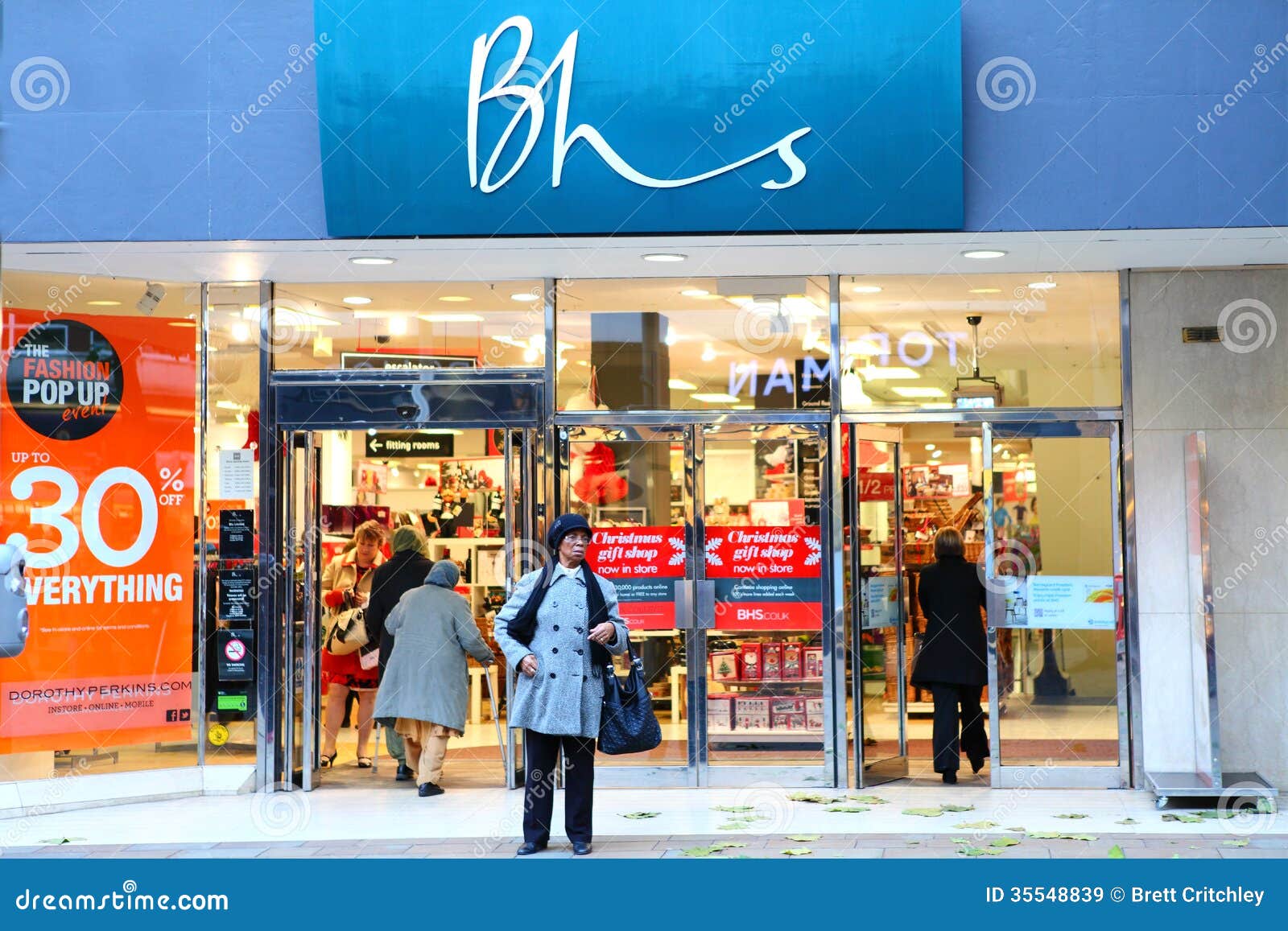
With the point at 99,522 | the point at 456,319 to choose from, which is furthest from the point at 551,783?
the point at 99,522

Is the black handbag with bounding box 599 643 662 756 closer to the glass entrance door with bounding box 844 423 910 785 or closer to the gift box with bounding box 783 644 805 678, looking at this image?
the gift box with bounding box 783 644 805 678

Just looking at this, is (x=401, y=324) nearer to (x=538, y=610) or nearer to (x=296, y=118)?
(x=296, y=118)

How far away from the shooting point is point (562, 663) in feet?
22.4

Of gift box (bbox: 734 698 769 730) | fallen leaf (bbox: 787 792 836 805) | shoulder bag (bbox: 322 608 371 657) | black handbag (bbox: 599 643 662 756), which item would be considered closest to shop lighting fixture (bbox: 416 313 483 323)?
shoulder bag (bbox: 322 608 371 657)

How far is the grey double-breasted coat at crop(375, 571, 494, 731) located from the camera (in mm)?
8742

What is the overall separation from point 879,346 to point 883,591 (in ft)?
4.90

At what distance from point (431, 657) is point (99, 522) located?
2105 mm

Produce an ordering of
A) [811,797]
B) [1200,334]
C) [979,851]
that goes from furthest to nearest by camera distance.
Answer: [1200,334]
[811,797]
[979,851]

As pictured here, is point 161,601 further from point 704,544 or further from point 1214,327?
point 1214,327

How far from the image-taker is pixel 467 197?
778cm

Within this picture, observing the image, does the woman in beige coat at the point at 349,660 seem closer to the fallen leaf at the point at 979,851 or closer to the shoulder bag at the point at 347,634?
the shoulder bag at the point at 347,634

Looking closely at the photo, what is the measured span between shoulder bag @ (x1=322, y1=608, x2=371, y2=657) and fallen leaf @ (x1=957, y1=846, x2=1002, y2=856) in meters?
4.20

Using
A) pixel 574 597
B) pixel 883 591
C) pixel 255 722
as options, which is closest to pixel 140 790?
pixel 255 722

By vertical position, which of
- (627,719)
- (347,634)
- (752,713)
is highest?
(347,634)
